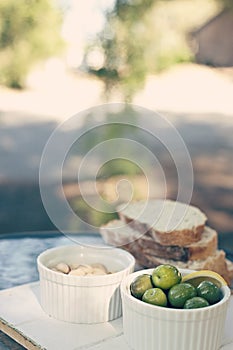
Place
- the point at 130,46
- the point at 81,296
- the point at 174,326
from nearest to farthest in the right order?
the point at 174,326
the point at 81,296
the point at 130,46

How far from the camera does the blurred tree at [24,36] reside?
4531 millimetres

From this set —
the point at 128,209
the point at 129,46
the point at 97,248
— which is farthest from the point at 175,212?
the point at 129,46

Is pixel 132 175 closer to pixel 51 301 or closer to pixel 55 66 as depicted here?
pixel 55 66

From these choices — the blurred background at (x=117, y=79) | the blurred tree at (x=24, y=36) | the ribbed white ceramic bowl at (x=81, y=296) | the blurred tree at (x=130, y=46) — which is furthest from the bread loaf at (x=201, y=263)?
the blurred tree at (x=24, y=36)

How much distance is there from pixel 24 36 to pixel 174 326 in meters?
3.93

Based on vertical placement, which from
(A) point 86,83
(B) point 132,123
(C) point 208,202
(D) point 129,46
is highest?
(D) point 129,46

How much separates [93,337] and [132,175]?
3.36 m

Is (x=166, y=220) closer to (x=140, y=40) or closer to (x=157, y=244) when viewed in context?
(x=157, y=244)

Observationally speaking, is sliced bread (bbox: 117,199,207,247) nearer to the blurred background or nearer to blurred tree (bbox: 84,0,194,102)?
the blurred background

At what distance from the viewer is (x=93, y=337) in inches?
41.4

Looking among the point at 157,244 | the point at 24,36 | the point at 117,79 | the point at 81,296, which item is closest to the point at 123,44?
the point at 117,79

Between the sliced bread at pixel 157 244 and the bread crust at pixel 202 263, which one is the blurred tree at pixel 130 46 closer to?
the sliced bread at pixel 157 244

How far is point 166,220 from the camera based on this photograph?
1.46 meters

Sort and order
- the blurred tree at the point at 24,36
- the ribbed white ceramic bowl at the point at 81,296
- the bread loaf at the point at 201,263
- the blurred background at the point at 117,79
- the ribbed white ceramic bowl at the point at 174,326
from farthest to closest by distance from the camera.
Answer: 1. the blurred tree at the point at 24,36
2. the blurred background at the point at 117,79
3. the bread loaf at the point at 201,263
4. the ribbed white ceramic bowl at the point at 81,296
5. the ribbed white ceramic bowl at the point at 174,326
